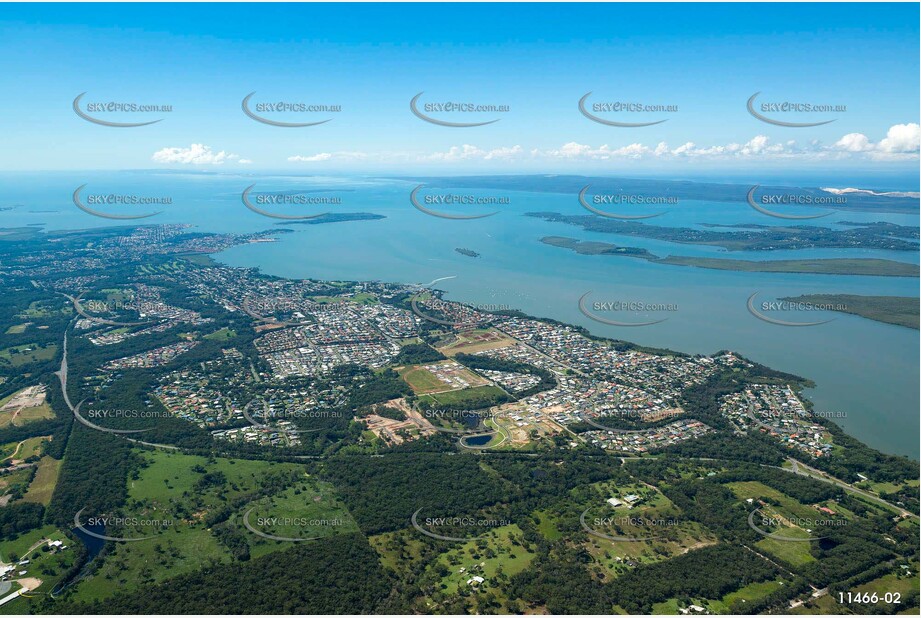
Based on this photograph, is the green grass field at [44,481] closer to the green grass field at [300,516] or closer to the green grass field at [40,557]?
the green grass field at [40,557]

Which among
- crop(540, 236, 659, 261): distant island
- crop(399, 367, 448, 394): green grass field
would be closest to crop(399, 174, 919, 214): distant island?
crop(540, 236, 659, 261): distant island

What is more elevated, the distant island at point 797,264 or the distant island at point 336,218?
the distant island at point 336,218

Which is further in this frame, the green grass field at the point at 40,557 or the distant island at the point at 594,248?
the distant island at the point at 594,248

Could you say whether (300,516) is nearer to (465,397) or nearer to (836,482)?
(465,397)

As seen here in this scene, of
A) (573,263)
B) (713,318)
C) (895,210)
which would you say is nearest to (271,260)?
(573,263)

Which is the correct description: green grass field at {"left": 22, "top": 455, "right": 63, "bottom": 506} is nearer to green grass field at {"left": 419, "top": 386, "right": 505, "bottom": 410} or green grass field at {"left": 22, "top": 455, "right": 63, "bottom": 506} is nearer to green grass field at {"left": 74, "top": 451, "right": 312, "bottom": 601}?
green grass field at {"left": 74, "top": 451, "right": 312, "bottom": 601}

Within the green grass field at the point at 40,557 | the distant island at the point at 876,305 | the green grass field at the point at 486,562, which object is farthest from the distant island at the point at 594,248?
the green grass field at the point at 40,557

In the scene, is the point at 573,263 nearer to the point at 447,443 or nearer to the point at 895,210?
the point at 447,443
